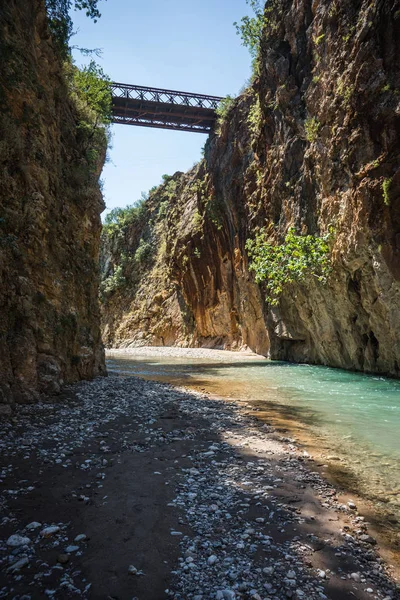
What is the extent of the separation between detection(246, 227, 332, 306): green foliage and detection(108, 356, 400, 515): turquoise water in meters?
5.05

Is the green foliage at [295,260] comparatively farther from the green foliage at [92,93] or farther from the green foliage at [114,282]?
the green foliage at [114,282]

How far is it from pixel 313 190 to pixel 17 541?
19265mm

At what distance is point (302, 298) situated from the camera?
2112 centimetres

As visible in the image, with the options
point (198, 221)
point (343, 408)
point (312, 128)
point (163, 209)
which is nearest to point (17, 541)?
point (343, 408)

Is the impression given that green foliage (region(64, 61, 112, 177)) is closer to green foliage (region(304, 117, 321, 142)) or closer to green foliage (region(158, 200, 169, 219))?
green foliage (region(304, 117, 321, 142))

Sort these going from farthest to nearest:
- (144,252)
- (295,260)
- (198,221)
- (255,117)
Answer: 1. (144,252)
2. (198,221)
3. (255,117)
4. (295,260)

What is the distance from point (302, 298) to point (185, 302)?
24.4 m

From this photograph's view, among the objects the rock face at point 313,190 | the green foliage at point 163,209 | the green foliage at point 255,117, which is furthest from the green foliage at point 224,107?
the green foliage at point 163,209

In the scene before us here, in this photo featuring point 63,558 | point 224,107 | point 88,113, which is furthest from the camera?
point 224,107

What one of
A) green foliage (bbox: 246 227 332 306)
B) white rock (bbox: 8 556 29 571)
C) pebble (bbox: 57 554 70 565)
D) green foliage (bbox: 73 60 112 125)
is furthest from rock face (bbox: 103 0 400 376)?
white rock (bbox: 8 556 29 571)

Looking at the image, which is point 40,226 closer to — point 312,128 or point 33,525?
point 33,525

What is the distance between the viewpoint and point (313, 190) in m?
19.1

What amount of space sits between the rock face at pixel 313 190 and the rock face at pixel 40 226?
426 inches

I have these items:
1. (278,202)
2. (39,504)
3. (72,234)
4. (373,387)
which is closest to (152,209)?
(278,202)
